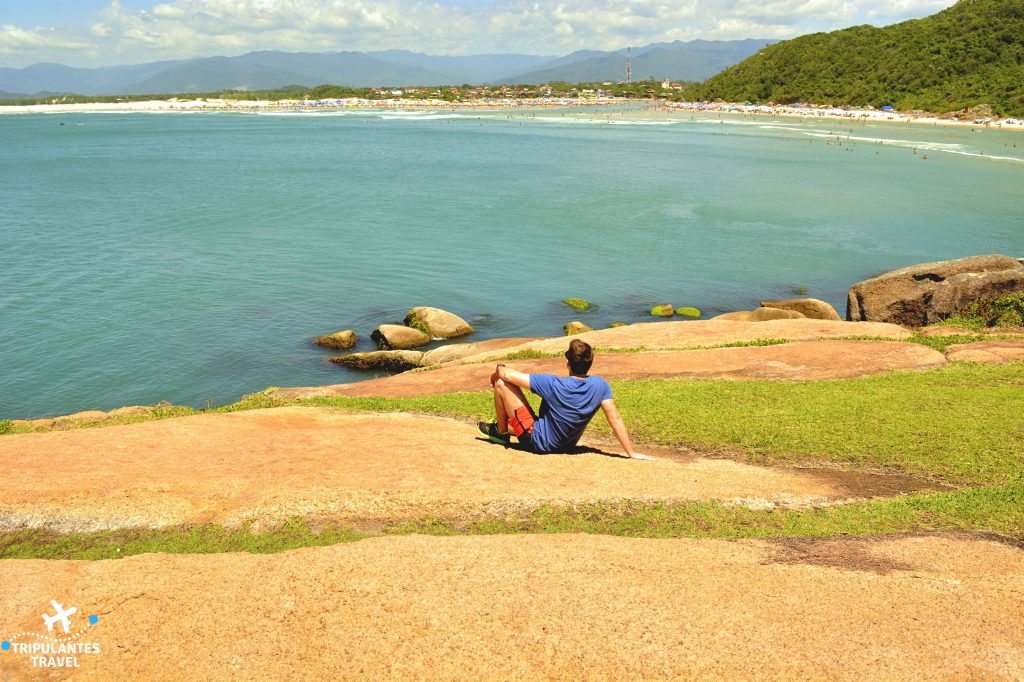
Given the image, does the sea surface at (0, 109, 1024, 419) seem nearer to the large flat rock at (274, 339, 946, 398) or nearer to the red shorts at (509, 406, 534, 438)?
the large flat rock at (274, 339, 946, 398)

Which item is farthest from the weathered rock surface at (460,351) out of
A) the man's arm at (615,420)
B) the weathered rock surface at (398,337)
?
the man's arm at (615,420)

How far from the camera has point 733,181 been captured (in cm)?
8444

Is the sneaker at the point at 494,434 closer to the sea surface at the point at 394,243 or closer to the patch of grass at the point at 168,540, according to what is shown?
the patch of grass at the point at 168,540

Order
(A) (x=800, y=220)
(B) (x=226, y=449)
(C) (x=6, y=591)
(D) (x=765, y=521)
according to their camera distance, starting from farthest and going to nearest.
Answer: (A) (x=800, y=220) → (B) (x=226, y=449) → (D) (x=765, y=521) → (C) (x=6, y=591)

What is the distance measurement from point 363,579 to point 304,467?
4.30 metres

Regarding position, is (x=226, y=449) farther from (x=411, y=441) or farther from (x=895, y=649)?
(x=895, y=649)

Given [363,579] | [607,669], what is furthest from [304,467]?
[607,669]

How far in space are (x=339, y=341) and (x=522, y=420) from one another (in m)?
22.5

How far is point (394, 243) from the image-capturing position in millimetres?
55062

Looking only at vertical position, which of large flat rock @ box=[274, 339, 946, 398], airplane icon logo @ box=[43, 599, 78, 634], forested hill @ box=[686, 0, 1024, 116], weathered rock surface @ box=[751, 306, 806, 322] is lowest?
weathered rock surface @ box=[751, 306, 806, 322]

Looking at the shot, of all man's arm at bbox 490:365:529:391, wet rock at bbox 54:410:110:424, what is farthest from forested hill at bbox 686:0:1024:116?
wet rock at bbox 54:410:110:424

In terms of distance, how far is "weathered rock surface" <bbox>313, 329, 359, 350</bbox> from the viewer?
33344 millimetres

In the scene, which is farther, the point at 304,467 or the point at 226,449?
the point at 226,449

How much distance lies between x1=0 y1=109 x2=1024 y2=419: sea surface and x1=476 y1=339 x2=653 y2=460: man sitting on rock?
61.4 ft
